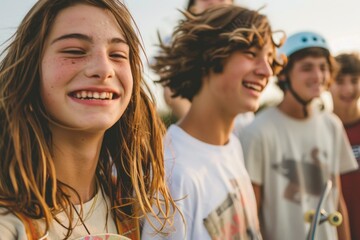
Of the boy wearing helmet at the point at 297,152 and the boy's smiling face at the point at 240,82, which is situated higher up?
the boy's smiling face at the point at 240,82

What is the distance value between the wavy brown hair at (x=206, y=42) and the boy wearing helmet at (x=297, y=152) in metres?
0.58

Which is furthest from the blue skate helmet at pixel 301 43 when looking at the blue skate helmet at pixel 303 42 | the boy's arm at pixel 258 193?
the boy's arm at pixel 258 193

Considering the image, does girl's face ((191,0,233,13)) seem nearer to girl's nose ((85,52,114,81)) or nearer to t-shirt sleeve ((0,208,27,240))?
girl's nose ((85,52,114,81))

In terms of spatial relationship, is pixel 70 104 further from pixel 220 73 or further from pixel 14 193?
pixel 220 73

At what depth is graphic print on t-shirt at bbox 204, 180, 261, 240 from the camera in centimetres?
244

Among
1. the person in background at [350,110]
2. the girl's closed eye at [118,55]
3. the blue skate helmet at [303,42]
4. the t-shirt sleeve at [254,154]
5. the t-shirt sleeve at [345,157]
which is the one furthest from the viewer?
the person in background at [350,110]

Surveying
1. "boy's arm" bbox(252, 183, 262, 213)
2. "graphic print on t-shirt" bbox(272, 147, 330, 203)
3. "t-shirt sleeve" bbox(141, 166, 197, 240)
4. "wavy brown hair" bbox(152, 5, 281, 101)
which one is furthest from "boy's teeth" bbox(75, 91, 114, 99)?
"graphic print on t-shirt" bbox(272, 147, 330, 203)

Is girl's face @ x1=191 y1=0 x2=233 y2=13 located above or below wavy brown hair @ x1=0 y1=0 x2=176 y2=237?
above

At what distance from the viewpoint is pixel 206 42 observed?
3.20 metres

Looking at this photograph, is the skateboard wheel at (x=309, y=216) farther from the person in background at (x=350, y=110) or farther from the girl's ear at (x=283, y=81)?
the person in background at (x=350, y=110)

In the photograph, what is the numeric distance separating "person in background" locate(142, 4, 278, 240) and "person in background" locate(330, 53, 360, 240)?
1.92 m

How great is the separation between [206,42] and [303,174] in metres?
1.20

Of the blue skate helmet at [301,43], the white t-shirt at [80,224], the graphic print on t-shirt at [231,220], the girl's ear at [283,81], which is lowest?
the graphic print on t-shirt at [231,220]

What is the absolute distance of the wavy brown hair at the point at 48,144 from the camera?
5.84 ft
